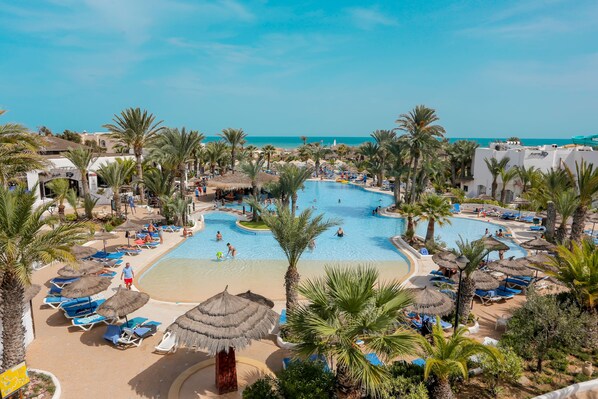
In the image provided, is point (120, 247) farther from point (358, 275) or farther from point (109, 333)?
point (358, 275)

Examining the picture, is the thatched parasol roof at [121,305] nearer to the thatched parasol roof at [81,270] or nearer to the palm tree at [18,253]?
the palm tree at [18,253]

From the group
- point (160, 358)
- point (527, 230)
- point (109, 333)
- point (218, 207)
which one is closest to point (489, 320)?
point (160, 358)

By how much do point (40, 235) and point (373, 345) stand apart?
8.73 meters

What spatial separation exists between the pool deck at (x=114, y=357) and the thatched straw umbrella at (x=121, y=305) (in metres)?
1.13

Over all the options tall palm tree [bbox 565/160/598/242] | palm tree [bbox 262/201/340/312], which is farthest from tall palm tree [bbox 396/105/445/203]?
palm tree [bbox 262/201/340/312]

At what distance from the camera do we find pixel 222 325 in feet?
29.5

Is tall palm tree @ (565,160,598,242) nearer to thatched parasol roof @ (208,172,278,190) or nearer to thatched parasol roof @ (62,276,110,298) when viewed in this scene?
thatched parasol roof @ (62,276,110,298)

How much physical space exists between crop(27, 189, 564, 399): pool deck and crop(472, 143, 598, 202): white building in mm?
28695

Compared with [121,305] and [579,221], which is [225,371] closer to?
[121,305]

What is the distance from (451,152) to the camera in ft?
150

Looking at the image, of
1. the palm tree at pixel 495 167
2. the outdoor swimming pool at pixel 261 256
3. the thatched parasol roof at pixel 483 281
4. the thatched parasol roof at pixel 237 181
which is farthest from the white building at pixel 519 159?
the thatched parasol roof at pixel 483 281

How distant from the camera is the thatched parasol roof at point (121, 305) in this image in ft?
37.4

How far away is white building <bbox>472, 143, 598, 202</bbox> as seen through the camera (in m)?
36.9

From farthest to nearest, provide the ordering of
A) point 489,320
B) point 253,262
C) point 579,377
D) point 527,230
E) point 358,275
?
point 527,230, point 253,262, point 489,320, point 579,377, point 358,275
